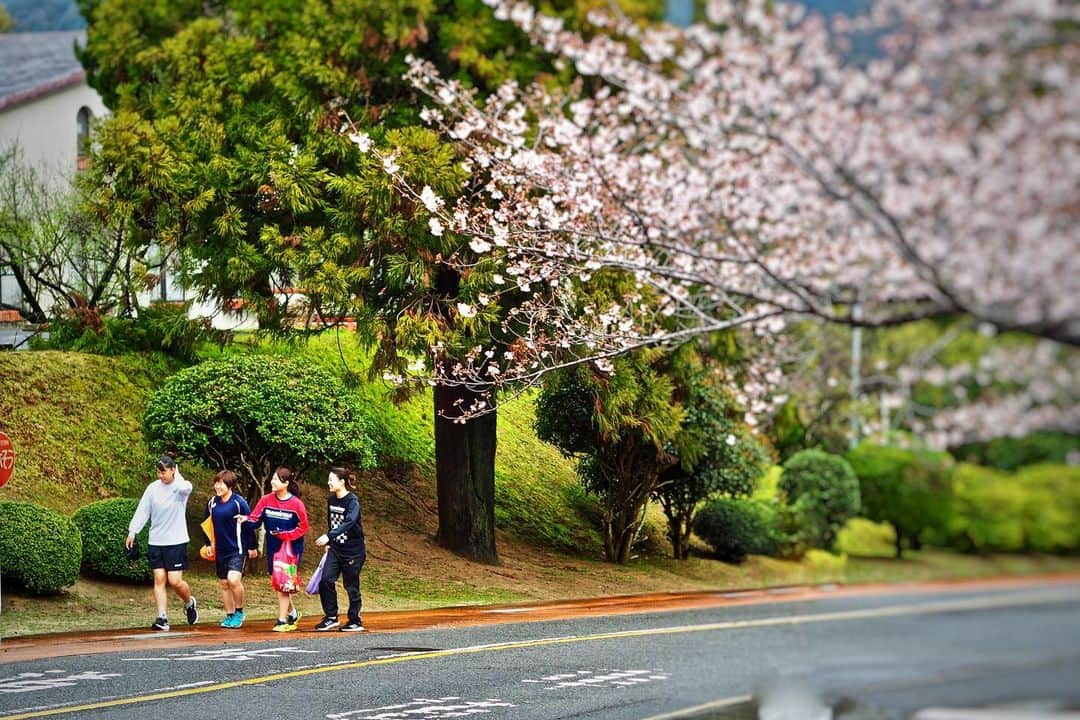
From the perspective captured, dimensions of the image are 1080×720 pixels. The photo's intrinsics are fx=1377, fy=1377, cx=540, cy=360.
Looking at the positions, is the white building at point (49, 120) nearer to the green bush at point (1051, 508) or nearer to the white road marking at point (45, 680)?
the white road marking at point (45, 680)

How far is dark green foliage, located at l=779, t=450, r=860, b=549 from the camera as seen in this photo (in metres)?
22.4

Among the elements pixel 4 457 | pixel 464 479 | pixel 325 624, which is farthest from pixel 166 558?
pixel 464 479

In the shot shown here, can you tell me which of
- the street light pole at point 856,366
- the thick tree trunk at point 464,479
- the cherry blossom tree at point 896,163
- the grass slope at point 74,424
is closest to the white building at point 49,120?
the grass slope at point 74,424

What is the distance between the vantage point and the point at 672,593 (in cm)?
2173

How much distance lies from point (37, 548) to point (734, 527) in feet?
41.1

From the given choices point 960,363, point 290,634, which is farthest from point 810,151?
point 290,634

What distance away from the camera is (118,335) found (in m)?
23.1

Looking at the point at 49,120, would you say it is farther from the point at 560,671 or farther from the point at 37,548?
the point at 560,671

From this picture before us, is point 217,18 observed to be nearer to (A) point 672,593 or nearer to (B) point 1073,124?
(A) point 672,593

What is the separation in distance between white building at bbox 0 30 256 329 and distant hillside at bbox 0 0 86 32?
69.8 ft

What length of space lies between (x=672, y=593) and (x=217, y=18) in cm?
1144

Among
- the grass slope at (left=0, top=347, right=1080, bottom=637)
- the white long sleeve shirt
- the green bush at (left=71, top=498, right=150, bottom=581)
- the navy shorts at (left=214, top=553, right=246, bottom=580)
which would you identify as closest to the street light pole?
the navy shorts at (left=214, top=553, right=246, bottom=580)

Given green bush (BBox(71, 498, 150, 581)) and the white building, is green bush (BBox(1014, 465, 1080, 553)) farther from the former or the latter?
the white building

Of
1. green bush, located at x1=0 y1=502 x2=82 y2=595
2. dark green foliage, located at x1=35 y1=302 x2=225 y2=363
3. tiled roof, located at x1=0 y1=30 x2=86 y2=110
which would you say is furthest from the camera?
tiled roof, located at x1=0 y1=30 x2=86 y2=110
